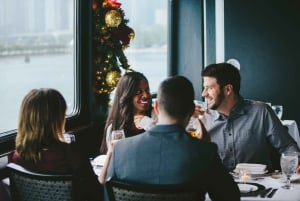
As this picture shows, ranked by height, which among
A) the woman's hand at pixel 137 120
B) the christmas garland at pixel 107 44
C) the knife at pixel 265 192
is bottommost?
the knife at pixel 265 192

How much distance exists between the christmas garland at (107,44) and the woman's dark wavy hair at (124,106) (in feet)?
3.49

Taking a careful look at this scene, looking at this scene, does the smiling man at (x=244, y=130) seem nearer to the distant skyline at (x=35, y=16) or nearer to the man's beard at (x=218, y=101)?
the man's beard at (x=218, y=101)

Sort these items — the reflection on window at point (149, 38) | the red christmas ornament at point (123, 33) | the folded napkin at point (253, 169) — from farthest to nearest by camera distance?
the reflection on window at point (149, 38)
the red christmas ornament at point (123, 33)
the folded napkin at point (253, 169)

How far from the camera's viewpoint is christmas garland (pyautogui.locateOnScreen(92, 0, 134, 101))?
16.3 feet

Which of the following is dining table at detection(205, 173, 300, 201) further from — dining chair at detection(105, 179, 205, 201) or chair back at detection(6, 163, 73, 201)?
chair back at detection(6, 163, 73, 201)

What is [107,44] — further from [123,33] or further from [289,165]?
[289,165]

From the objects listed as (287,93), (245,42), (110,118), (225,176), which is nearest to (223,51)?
(245,42)

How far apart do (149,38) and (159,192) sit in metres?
4.97

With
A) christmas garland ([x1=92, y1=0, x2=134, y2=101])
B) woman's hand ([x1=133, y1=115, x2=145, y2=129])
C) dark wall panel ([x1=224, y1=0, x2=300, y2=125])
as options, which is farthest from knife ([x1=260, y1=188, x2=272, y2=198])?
dark wall panel ([x1=224, y1=0, x2=300, y2=125])

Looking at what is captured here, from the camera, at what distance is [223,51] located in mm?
6984

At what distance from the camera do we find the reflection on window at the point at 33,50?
12.5 feet

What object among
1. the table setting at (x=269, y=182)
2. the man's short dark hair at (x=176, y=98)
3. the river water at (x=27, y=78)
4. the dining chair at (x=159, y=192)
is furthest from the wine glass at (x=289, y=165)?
the river water at (x=27, y=78)

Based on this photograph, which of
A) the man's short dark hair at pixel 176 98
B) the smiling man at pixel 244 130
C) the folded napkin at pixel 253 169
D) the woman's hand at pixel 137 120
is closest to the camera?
the man's short dark hair at pixel 176 98

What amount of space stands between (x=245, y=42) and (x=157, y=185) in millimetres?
5050
